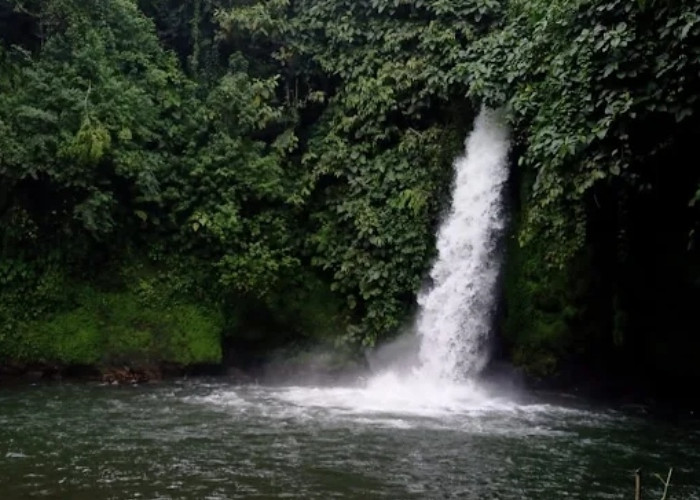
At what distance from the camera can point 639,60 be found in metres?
8.35

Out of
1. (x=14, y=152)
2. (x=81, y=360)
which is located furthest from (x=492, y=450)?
(x=14, y=152)

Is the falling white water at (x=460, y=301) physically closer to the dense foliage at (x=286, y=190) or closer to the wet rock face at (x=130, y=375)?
the dense foliage at (x=286, y=190)

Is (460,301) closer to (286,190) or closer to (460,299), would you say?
(460,299)

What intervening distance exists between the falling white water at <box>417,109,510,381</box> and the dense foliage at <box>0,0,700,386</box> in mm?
309

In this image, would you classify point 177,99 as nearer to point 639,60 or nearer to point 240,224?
point 240,224

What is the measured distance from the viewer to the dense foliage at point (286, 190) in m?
12.0

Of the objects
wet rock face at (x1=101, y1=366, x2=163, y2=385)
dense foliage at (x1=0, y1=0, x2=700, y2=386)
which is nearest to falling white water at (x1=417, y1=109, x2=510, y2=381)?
dense foliage at (x1=0, y1=0, x2=700, y2=386)

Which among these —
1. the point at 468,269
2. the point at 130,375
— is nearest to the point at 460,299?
the point at 468,269

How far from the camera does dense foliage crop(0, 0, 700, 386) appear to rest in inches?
473

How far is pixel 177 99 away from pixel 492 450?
882 cm

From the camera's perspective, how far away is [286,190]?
14.1 meters

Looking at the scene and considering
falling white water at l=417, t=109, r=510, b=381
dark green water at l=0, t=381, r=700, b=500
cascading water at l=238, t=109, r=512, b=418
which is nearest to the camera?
dark green water at l=0, t=381, r=700, b=500

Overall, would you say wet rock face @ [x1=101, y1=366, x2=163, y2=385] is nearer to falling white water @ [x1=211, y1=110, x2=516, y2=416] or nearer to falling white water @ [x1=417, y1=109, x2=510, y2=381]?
falling white water @ [x1=211, y1=110, x2=516, y2=416]

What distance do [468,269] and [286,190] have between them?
357 centimetres
